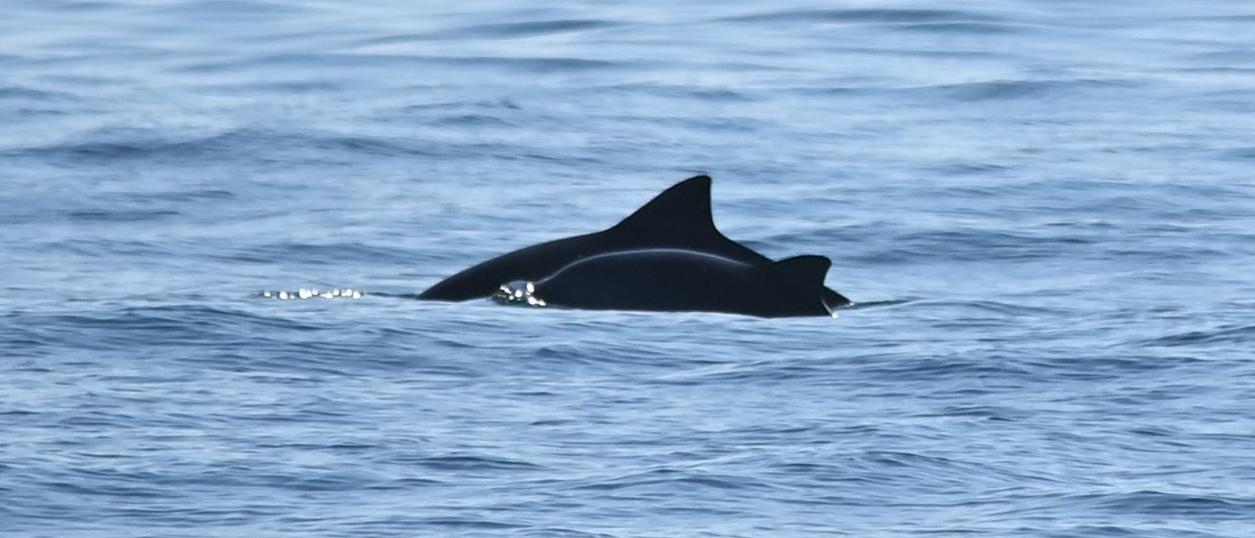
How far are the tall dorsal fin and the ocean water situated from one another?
88 centimetres

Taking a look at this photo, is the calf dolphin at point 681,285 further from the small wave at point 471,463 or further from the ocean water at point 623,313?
the small wave at point 471,463

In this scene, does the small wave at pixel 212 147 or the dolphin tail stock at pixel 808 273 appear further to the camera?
the small wave at pixel 212 147

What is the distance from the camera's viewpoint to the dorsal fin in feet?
44.6

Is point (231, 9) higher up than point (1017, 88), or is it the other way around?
point (231, 9)

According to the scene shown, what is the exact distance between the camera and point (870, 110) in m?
24.8

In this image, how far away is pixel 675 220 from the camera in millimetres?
14016

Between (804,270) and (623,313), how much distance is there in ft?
3.01

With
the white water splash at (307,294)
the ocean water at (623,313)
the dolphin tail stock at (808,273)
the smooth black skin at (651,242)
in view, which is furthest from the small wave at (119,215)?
the dolphin tail stock at (808,273)

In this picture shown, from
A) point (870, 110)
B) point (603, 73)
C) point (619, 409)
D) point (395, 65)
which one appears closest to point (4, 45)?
point (395, 65)

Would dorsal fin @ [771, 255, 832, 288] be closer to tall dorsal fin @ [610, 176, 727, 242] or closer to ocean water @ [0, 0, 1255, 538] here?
ocean water @ [0, 0, 1255, 538]

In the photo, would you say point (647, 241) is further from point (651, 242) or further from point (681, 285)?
point (681, 285)

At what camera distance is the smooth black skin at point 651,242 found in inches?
551

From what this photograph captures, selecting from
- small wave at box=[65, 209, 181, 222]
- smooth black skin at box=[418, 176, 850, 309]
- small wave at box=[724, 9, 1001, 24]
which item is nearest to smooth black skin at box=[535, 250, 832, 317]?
smooth black skin at box=[418, 176, 850, 309]

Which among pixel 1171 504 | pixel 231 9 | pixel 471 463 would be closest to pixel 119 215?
pixel 471 463
